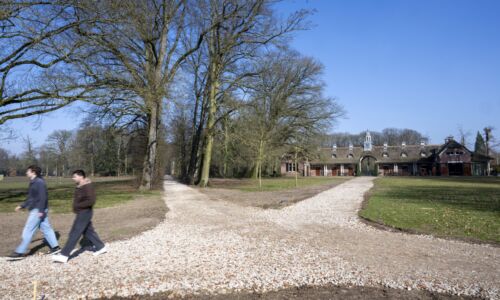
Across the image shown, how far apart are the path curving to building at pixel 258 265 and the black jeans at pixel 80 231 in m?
0.26

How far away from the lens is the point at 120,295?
4.54m

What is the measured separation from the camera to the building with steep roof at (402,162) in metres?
60.0

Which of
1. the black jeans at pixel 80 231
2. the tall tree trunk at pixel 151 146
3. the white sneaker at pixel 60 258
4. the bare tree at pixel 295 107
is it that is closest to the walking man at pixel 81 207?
the black jeans at pixel 80 231

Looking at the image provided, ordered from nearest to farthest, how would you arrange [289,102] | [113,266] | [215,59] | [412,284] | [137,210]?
1. [412,284]
2. [113,266]
3. [137,210]
4. [215,59]
5. [289,102]

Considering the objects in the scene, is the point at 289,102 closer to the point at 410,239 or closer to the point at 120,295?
the point at 410,239

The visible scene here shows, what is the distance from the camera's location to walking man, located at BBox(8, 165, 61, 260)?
639 centimetres

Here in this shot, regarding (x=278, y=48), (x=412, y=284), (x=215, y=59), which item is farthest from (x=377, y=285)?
(x=215, y=59)

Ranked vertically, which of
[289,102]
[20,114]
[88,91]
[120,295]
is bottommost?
[120,295]

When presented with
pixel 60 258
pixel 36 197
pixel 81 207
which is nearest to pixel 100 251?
pixel 60 258

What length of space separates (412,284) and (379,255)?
158 centimetres

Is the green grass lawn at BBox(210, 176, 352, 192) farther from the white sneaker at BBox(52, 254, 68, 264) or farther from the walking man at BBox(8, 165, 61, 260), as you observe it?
the white sneaker at BBox(52, 254, 68, 264)

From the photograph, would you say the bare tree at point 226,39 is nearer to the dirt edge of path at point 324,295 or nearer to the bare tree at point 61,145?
the dirt edge of path at point 324,295

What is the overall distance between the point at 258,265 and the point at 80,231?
3427 mm

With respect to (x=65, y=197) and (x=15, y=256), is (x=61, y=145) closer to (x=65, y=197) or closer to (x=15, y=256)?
(x=65, y=197)
